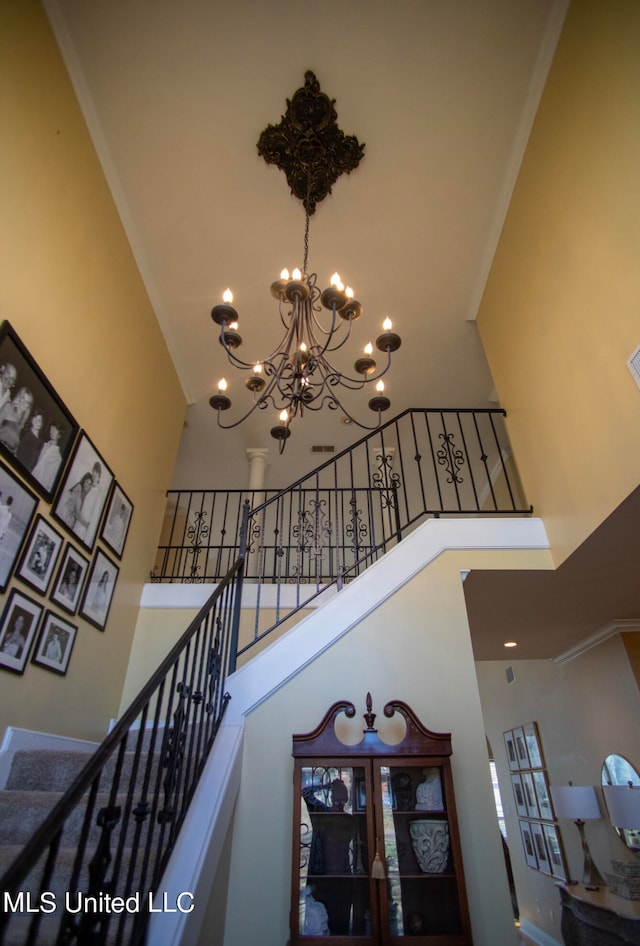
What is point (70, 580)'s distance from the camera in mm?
3084

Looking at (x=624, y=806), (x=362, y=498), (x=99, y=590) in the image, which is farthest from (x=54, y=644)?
(x=362, y=498)

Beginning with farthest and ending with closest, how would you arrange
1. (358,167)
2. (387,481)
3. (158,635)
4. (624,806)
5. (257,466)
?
1. (257,466)
2. (387,481)
3. (158,635)
4. (624,806)
5. (358,167)

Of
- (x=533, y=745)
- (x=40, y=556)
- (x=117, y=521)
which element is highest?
(x=117, y=521)

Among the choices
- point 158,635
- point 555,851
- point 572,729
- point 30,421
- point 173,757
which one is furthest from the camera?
point 555,851

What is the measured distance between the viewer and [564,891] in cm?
398

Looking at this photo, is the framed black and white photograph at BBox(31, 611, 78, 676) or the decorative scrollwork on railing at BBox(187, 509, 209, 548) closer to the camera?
the framed black and white photograph at BBox(31, 611, 78, 676)

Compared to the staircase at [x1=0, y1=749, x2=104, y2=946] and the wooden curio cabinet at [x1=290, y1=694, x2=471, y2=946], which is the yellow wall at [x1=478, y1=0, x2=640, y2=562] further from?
the staircase at [x1=0, y1=749, x2=104, y2=946]

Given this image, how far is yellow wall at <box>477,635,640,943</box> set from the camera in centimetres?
436

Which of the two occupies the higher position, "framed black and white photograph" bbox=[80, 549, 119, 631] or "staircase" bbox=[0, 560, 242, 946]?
"framed black and white photograph" bbox=[80, 549, 119, 631]

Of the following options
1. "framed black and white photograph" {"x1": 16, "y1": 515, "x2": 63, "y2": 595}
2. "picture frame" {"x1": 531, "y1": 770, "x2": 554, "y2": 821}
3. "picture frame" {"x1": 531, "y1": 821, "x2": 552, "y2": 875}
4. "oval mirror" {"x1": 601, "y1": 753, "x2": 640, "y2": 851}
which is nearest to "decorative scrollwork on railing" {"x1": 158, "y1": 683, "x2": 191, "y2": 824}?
"framed black and white photograph" {"x1": 16, "y1": 515, "x2": 63, "y2": 595}

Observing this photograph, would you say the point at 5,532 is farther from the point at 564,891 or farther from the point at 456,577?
the point at 564,891

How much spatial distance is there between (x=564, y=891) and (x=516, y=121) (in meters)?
6.11

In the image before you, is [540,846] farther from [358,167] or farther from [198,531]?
[358,167]

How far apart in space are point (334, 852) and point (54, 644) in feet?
6.38
